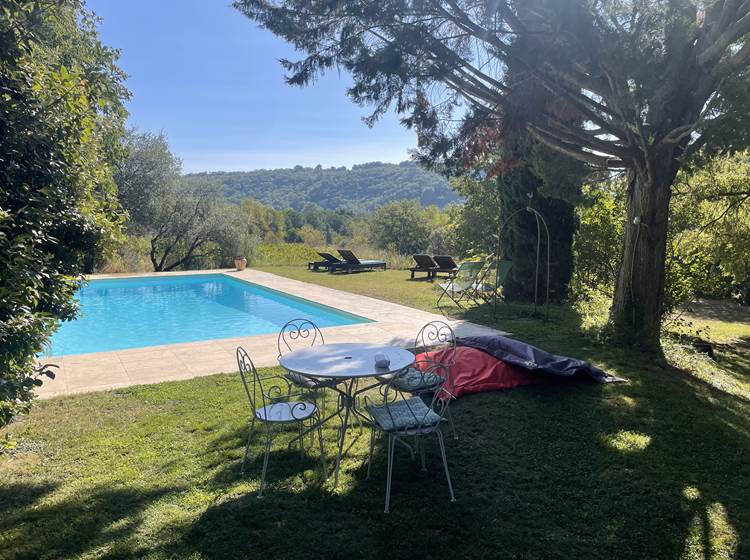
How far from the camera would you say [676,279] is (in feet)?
23.1

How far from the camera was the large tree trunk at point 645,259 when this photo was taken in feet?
18.6

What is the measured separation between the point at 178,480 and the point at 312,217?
49225 millimetres

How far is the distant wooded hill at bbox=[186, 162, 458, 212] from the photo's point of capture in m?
65.6

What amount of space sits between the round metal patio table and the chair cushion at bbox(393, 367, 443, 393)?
0.85 feet

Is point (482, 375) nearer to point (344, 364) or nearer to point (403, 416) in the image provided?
point (403, 416)

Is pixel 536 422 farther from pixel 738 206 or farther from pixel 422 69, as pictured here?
pixel 738 206

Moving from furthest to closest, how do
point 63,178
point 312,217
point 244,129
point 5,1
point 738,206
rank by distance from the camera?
point 312,217 < point 244,129 < point 738,206 < point 63,178 < point 5,1

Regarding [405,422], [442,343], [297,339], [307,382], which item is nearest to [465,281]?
[442,343]

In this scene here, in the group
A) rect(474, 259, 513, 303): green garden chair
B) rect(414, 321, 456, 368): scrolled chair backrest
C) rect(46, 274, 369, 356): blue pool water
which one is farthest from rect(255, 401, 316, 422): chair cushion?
rect(474, 259, 513, 303): green garden chair

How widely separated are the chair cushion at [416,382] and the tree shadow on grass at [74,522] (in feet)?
5.55

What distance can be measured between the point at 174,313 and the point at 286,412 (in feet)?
31.2

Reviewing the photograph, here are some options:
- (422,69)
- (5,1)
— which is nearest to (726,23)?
(422,69)

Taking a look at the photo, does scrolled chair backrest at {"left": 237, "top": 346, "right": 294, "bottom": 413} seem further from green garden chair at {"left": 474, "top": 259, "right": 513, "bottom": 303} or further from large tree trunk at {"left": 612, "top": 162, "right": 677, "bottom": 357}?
green garden chair at {"left": 474, "top": 259, "right": 513, "bottom": 303}

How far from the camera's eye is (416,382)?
3633 millimetres
